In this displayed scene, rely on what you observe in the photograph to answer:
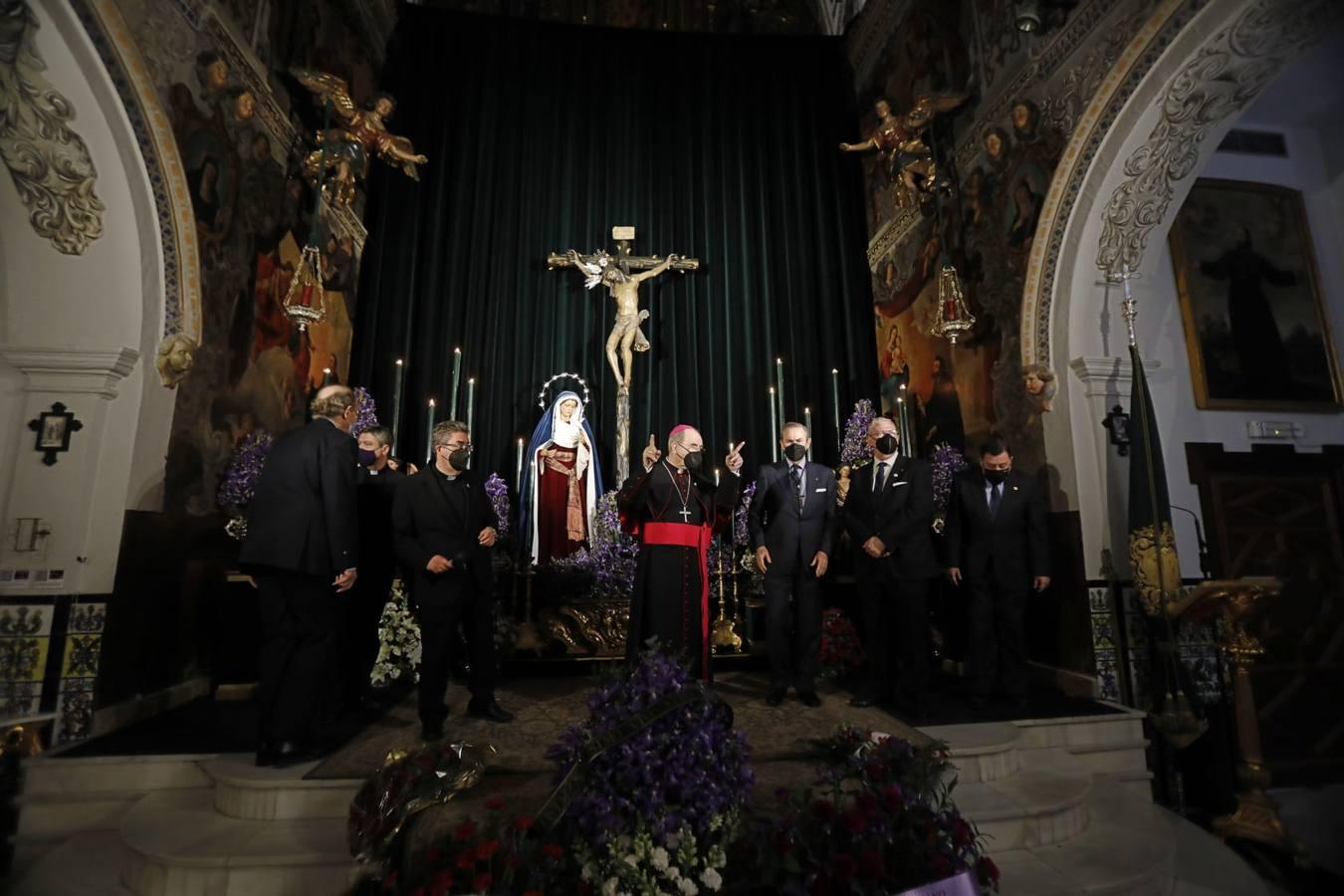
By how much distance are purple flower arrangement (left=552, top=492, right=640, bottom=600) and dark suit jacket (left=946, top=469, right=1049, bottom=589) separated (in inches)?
108

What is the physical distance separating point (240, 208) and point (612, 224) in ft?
14.7

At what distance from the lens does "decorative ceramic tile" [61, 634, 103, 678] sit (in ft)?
13.7

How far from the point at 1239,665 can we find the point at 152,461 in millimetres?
7230

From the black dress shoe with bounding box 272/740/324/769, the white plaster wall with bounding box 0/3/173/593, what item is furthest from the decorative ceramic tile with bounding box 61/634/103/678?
the black dress shoe with bounding box 272/740/324/769

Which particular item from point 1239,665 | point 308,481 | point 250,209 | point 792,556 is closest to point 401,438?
point 250,209

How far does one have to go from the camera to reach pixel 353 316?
7984mm

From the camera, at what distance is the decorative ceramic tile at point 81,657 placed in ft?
13.7

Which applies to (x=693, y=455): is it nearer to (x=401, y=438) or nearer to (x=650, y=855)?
(x=650, y=855)

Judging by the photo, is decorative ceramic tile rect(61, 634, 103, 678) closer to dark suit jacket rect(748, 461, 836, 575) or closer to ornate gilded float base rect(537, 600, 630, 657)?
ornate gilded float base rect(537, 600, 630, 657)

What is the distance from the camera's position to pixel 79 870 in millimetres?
2973

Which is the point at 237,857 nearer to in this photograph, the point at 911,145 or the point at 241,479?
the point at 241,479

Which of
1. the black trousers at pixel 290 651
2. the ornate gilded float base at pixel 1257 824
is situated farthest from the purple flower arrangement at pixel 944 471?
the black trousers at pixel 290 651

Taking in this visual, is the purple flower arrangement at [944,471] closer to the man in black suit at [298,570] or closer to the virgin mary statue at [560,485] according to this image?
the virgin mary statue at [560,485]

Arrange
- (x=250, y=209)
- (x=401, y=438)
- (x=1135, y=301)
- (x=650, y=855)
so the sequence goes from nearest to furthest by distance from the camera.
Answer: (x=650, y=855), (x=1135, y=301), (x=250, y=209), (x=401, y=438)
